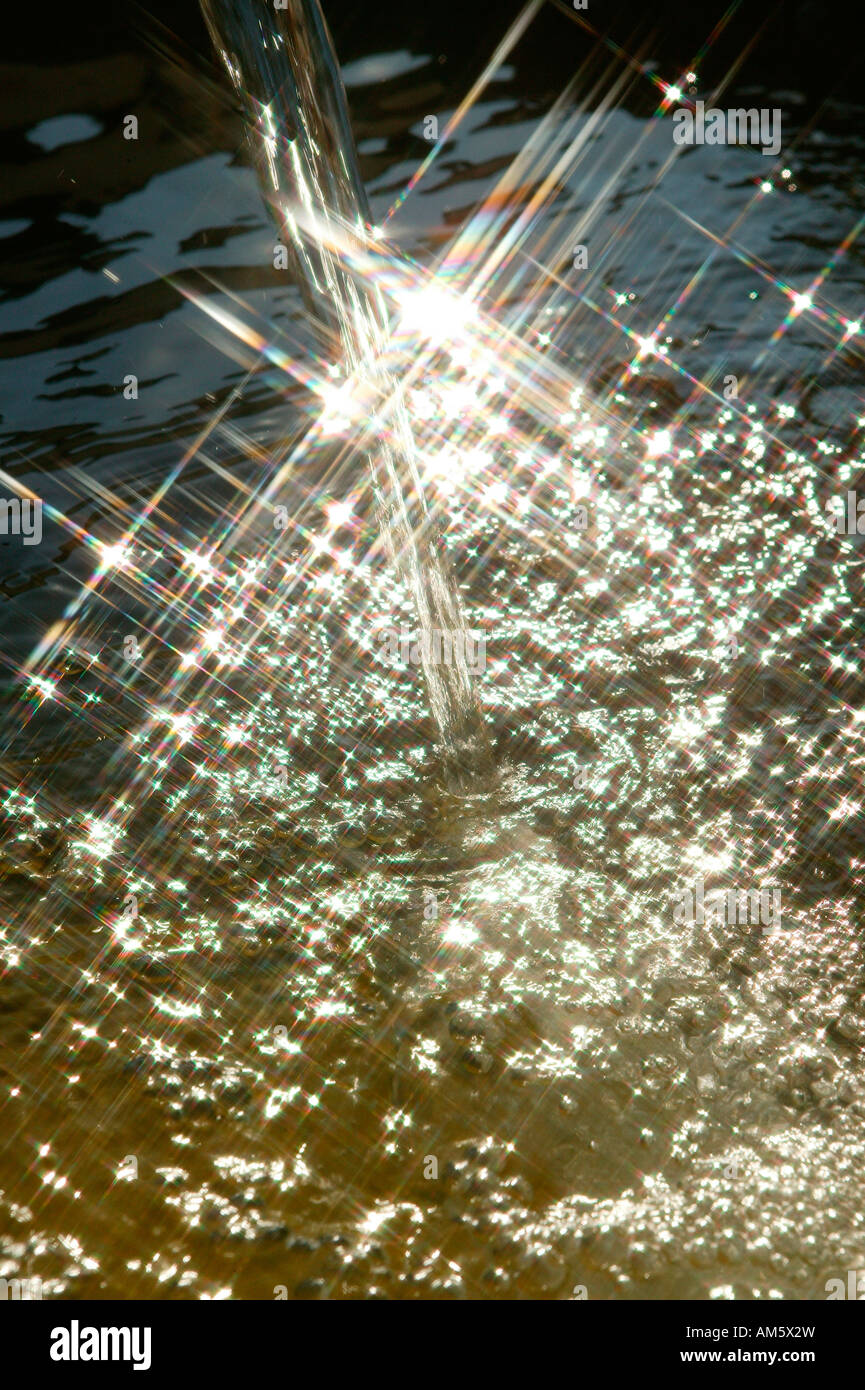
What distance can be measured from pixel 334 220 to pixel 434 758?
1.39m

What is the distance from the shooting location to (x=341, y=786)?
7.38 ft

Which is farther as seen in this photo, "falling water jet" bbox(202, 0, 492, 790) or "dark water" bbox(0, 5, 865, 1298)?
"falling water jet" bbox(202, 0, 492, 790)

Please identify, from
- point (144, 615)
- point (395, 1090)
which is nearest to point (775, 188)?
point (144, 615)

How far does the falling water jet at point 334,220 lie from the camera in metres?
2.40

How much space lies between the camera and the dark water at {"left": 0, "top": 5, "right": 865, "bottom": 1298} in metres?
1.43

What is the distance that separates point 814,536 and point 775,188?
2.19 meters

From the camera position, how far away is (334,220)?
2654mm

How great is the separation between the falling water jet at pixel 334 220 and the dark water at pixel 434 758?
0.27ft

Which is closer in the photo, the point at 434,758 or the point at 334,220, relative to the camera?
the point at 434,758

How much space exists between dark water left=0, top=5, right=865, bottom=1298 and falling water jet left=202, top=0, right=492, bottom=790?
8 centimetres

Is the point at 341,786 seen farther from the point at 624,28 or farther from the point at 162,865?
the point at 624,28

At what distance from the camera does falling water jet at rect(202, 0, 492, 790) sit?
240 cm

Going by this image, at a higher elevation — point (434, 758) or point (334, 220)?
point (334, 220)

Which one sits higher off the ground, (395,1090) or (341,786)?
(341,786)
